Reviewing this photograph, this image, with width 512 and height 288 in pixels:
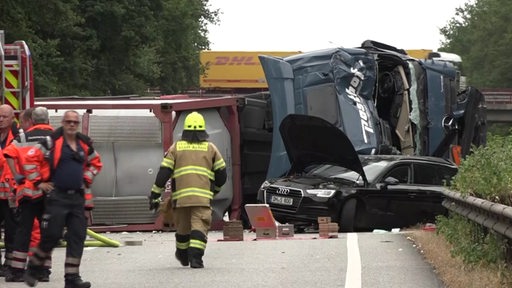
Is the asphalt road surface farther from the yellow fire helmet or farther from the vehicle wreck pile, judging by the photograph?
the vehicle wreck pile

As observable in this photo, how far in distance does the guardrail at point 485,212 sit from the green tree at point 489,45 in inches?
4027

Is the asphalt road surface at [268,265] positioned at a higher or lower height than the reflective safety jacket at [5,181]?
lower

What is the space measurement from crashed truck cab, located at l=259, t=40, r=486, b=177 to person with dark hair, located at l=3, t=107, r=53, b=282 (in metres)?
10.5

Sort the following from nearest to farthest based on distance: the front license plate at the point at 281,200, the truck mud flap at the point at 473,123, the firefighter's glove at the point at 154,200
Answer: the firefighter's glove at the point at 154,200, the front license plate at the point at 281,200, the truck mud flap at the point at 473,123

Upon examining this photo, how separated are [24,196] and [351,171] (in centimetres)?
1023

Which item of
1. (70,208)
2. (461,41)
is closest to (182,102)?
(70,208)

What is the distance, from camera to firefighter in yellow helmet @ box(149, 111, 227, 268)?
511 inches

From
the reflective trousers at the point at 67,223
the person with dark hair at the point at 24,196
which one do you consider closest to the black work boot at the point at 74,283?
the reflective trousers at the point at 67,223

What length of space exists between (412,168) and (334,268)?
27.8 feet

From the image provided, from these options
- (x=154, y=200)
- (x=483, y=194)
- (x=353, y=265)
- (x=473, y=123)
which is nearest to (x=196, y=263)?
(x=154, y=200)

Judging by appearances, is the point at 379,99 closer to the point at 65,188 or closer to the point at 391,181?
the point at 391,181

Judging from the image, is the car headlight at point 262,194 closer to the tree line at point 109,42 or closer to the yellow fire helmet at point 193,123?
the yellow fire helmet at point 193,123

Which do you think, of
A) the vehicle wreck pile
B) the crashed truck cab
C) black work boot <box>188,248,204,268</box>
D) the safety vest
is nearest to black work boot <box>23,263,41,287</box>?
black work boot <box>188,248,204,268</box>

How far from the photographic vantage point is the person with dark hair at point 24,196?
11250mm
